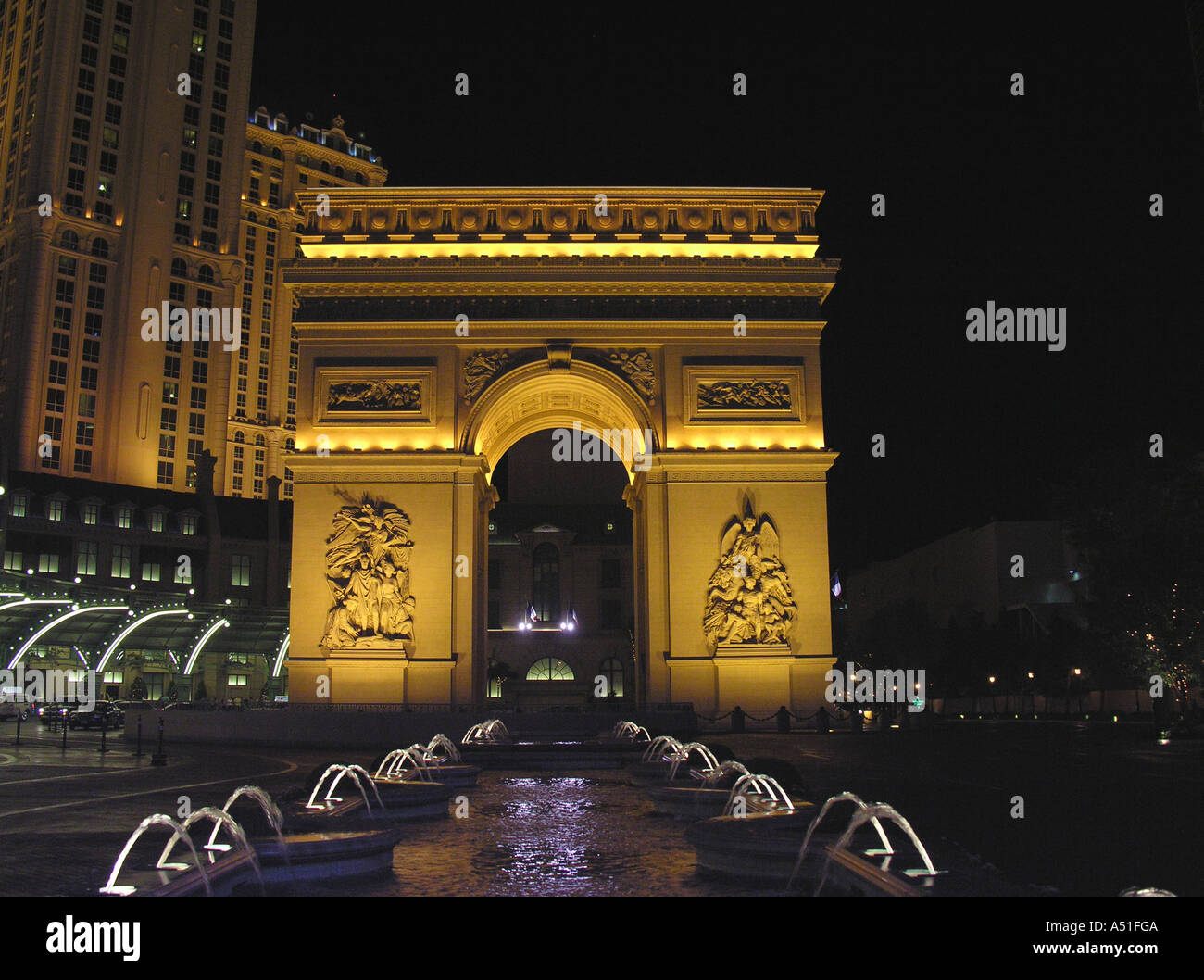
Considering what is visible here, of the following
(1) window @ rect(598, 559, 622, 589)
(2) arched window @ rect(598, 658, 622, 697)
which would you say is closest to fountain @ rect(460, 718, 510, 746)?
(2) arched window @ rect(598, 658, 622, 697)

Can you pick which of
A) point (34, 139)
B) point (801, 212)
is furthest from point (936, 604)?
point (34, 139)

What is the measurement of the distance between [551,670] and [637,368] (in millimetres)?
35840

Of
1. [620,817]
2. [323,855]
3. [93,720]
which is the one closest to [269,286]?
[93,720]

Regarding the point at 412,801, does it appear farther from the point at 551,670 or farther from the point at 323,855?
the point at 551,670

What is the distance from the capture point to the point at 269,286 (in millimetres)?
112688

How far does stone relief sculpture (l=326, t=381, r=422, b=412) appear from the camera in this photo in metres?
35.4

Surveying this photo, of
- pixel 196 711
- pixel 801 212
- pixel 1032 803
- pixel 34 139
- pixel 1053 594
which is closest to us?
pixel 1032 803

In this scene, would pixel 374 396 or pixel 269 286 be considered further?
pixel 269 286

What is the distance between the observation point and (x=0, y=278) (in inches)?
3484

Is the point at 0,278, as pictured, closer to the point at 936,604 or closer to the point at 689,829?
the point at 936,604

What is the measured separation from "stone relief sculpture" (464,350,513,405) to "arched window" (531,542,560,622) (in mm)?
35497

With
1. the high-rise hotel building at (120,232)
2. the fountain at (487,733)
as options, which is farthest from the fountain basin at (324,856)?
the high-rise hotel building at (120,232)

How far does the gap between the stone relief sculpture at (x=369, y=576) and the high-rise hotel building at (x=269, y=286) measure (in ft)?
241

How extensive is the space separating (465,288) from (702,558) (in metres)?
11.9
